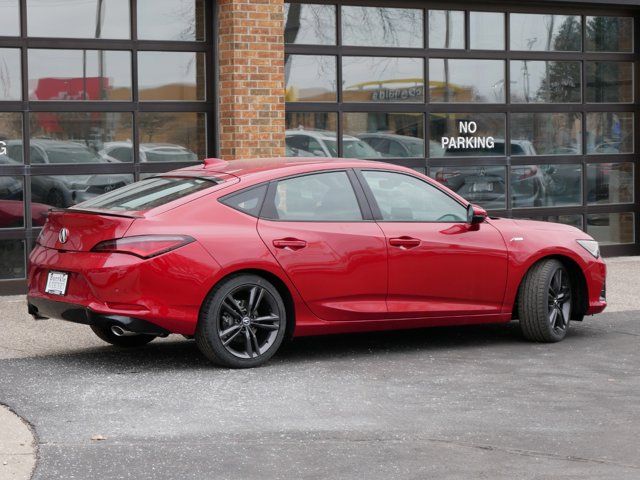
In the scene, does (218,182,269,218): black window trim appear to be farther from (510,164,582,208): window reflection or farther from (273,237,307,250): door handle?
(510,164,582,208): window reflection

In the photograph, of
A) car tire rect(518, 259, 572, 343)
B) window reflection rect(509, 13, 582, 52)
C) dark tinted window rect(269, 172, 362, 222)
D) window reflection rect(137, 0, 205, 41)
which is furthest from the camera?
window reflection rect(509, 13, 582, 52)

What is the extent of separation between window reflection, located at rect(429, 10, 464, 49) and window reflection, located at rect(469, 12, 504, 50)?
0.16m

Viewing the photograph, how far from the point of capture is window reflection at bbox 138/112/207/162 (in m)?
13.3

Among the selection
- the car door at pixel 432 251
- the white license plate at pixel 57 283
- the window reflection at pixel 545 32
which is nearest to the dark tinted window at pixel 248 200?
the car door at pixel 432 251

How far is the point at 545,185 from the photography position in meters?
16.0

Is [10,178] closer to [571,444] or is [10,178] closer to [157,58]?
[157,58]

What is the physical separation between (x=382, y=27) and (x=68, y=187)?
Result: 13.8 ft

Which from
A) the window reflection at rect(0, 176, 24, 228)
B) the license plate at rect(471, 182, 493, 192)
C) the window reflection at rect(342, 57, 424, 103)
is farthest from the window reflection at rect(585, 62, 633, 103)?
the window reflection at rect(0, 176, 24, 228)

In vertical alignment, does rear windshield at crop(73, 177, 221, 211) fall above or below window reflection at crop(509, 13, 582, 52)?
below

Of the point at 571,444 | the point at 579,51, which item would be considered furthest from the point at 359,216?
the point at 579,51

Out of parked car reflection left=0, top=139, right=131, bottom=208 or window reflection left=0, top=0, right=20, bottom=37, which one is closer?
window reflection left=0, top=0, right=20, bottom=37

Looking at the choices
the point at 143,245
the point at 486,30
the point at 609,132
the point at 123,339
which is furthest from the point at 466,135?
the point at 143,245

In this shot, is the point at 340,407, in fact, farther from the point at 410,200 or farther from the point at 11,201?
the point at 11,201

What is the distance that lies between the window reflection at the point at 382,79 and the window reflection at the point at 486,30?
0.83 m
